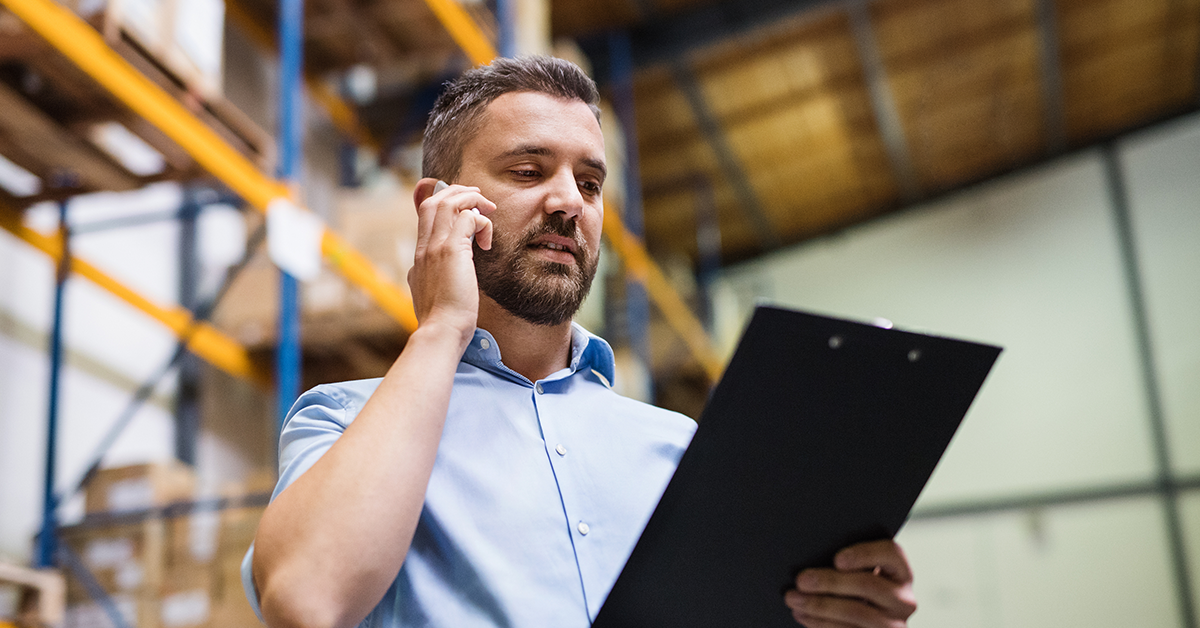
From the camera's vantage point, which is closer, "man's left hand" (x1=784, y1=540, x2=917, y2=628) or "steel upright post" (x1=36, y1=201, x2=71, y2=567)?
"man's left hand" (x1=784, y1=540, x2=917, y2=628)

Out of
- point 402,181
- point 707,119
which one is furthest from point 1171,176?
point 402,181

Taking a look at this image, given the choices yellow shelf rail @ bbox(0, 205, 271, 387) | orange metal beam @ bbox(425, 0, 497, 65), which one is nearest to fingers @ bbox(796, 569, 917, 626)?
yellow shelf rail @ bbox(0, 205, 271, 387)

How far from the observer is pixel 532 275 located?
1818 millimetres

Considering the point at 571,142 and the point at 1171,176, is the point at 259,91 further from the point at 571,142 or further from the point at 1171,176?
the point at 1171,176

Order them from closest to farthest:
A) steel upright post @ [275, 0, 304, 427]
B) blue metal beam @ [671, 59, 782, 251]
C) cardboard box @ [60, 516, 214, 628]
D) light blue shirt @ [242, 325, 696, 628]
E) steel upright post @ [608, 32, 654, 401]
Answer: light blue shirt @ [242, 325, 696, 628], steel upright post @ [275, 0, 304, 427], cardboard box @ [60, 516, 214, 628], steel upright post @ [608, 32, 654, 401], blue metal beam @ [671, 59, 782, 251]

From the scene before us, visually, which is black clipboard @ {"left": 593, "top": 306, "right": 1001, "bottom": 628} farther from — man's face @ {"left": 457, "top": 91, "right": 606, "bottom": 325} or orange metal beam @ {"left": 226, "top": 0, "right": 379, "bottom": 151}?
orange metal beam @ {"left": 226, "top": 0, "right": 379, "bottom": 151}

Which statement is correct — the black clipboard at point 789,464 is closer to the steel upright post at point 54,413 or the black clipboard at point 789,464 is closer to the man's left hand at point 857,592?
the man's left hand at point 857,592

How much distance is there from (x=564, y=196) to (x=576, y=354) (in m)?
0.31

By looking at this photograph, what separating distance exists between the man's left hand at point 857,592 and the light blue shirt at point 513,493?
29 centimetres

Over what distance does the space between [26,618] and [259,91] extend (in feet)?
15.5

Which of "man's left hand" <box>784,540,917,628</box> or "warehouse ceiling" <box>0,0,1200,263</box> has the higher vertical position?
"warehouse ceiling" <box>0,0,1200,263</box>

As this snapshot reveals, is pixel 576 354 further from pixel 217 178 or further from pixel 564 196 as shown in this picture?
pixel 217 178

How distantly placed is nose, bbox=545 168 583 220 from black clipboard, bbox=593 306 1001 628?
0.59 m

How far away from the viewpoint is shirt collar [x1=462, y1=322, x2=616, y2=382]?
71.1 inches
